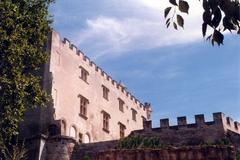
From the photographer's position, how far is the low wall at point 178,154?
9250mm

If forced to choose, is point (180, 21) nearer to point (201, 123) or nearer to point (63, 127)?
point (63, 127)

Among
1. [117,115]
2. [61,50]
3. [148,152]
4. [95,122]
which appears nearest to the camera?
[148,152]

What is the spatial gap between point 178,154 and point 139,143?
15533 millimetres

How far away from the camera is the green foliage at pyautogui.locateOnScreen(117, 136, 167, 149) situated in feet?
78.4

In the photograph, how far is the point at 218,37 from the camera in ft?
12.4

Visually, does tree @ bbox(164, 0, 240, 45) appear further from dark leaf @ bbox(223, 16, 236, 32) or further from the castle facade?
the castle facade

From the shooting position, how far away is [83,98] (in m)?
31.4

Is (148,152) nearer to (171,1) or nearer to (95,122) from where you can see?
(171,1)

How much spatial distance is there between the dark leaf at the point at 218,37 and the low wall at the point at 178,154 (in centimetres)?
583

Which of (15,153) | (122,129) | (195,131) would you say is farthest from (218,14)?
(122,129)

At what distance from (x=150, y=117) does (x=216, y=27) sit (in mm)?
41008

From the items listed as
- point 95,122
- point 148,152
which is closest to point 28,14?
point 95,122

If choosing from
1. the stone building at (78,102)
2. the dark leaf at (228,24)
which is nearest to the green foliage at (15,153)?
the stone building at (78,102)

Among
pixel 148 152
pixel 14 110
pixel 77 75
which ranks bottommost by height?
pixel 148 152
